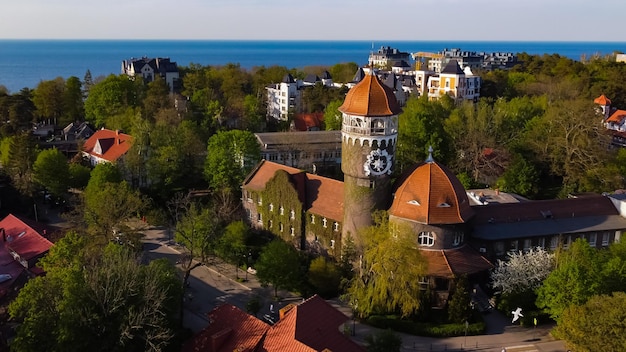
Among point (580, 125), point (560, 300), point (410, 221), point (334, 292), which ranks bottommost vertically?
point (334, 292)

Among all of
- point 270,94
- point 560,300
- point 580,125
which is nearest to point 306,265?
point 560,300

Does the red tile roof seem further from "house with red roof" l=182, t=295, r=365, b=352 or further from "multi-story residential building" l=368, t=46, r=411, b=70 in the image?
"house with red roof" l=182, t=295, r=365, b=352

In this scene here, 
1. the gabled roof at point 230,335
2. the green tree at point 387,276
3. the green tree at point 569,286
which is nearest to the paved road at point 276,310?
the green tree at point 387,276

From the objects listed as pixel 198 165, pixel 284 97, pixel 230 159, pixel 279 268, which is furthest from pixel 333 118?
pixel 279 268

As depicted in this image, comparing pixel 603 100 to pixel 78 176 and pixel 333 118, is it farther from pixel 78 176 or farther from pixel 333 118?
pixel 78 176

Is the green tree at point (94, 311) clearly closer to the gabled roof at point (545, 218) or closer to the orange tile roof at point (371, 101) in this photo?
the orange tile roof at point (371, 101)

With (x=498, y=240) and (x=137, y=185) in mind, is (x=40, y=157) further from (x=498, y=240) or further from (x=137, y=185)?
(x=498, y=240)

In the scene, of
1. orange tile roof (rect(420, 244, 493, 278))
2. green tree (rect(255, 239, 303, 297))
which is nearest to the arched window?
orange tile roof (rect(420, 244, 493, 278))
